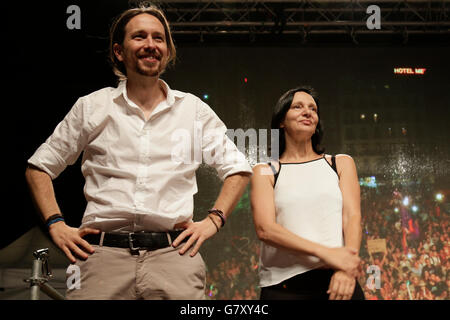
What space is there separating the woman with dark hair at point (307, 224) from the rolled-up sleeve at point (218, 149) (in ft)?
0.73

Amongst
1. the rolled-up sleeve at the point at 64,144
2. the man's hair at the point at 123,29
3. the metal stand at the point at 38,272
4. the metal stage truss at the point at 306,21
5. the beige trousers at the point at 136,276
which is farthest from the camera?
the metal stage truss at the point at 306,21

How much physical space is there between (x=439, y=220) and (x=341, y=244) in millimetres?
4001

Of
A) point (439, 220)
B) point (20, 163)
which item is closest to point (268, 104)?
point (439, 220)

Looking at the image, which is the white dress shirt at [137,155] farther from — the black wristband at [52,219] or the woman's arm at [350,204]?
the woman's arm at [350,204]

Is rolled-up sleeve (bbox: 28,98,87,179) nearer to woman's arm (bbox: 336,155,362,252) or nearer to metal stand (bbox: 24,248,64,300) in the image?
metal stand (bbox: 24,248,64,300)

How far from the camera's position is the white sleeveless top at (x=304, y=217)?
66.7 inches

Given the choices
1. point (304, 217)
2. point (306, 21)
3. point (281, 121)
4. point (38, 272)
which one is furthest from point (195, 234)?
point (306, 21)

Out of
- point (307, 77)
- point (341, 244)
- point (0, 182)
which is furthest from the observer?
point (307, 77)

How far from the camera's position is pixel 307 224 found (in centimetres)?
172

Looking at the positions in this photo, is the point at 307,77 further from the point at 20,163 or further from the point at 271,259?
the point at 271,259

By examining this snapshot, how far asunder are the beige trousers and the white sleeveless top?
0.37 metres

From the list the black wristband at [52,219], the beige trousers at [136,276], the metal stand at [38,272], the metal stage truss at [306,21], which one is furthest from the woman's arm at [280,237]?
the metal stage truss at [306,21]

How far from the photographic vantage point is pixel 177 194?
1527 mm

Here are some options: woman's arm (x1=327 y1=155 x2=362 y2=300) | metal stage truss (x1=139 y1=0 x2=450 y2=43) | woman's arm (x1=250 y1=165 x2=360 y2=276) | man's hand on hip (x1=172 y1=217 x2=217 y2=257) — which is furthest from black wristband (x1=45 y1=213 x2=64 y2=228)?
metal stage truss (x1=139 y1=0 x2=450 y2=43)
